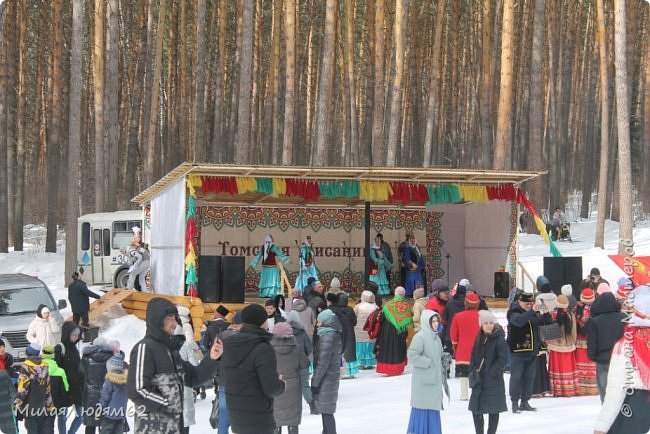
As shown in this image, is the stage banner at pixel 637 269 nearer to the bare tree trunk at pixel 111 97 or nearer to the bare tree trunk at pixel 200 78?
the bare tree trunk at pixel 111 97

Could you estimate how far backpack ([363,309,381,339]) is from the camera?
14.8 metres

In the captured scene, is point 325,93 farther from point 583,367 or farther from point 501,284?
point 583,367

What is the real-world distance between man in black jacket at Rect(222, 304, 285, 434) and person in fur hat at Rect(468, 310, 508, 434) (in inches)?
134

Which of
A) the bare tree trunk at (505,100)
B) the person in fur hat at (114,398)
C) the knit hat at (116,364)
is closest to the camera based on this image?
the person in fur hat at (114,398)

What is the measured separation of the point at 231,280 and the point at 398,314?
15.9 feet

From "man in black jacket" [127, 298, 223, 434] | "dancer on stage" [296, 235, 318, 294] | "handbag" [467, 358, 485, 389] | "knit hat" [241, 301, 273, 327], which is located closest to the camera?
"man in black jacket" [127, 298, 223, 434]

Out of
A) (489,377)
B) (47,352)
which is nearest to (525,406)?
(489,377)

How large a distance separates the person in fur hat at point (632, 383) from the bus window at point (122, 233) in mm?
22127

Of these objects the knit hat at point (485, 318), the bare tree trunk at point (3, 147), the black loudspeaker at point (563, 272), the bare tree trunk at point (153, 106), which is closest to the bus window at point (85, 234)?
the bare tree trunk at point (153, 106)

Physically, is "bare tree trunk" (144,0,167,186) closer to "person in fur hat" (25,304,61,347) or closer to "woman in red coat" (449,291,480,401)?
"person in fur hat" (25,304,61,347)

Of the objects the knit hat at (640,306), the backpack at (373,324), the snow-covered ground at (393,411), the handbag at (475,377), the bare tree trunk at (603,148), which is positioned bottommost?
the snow-covered ground at (393,411)

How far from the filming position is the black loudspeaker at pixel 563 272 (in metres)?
19.1

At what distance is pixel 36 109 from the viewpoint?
4584cm

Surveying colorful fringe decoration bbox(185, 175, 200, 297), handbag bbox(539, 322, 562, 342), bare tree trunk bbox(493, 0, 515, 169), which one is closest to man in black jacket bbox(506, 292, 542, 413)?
handbag bbox(539, 322, 562, 342)
